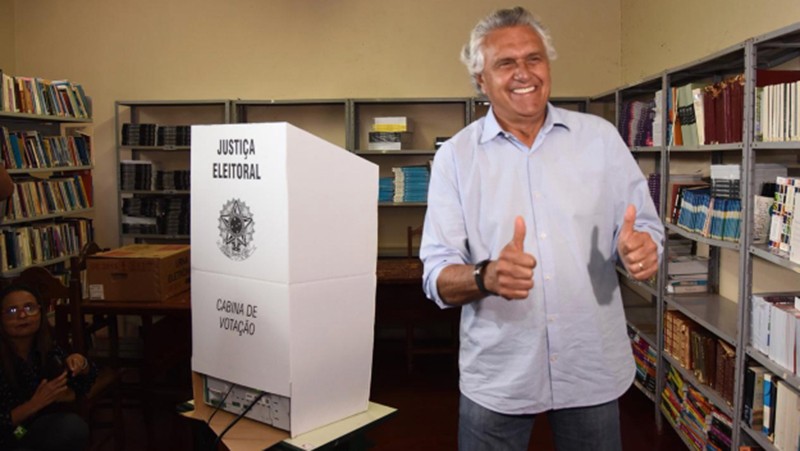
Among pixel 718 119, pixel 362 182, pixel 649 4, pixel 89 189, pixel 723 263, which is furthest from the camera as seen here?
pixel 89 189

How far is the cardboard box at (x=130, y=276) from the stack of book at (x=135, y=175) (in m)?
2.09

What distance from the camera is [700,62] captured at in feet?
10.00

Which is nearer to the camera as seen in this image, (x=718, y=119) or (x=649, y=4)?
(x=718, y=119)

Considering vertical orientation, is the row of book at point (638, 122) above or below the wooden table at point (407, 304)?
above

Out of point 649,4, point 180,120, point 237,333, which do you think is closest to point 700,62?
point 649,4

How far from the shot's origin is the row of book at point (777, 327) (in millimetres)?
2324

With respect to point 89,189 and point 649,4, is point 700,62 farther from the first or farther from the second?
point 89,189

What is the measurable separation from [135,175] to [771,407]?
15.4ft

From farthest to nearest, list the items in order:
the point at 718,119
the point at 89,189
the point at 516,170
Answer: the point at 89,189 < the point at 718,119 < the point at 516,170

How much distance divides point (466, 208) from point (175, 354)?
296 centimetres

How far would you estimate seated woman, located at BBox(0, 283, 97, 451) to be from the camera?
8.79ft

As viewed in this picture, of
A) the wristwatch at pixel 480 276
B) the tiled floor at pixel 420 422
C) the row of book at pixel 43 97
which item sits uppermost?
the row of book at pixel 43 97

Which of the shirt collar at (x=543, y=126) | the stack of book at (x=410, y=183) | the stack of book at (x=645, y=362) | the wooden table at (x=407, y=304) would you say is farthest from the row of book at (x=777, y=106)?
the stack of book at (x=410, y=183)

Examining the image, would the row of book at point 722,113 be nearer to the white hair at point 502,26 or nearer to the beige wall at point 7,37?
the white hair at point 502,26
